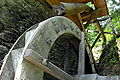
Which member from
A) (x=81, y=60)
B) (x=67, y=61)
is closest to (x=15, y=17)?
(x=67, y=61)

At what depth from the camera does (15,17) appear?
356cm

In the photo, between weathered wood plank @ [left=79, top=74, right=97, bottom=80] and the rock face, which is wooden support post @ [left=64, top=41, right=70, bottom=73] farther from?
the rock face

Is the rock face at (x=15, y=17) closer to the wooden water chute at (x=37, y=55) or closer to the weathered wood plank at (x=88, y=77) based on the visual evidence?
the wooden water chute at (x=37, y=55)

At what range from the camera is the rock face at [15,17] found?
3.18 meters

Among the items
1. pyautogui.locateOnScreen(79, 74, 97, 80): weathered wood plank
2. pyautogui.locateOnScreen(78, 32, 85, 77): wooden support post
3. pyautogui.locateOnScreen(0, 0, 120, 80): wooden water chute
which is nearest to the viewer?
pyautogui.locateOnScreen(0, 0, 120, 80): wooden water chute

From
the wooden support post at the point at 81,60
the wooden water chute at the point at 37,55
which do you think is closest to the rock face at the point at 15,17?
the wooden water chute at the point at 37,55

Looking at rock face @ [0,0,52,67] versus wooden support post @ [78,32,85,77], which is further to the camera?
wooden support post @ [78,32,85,77]

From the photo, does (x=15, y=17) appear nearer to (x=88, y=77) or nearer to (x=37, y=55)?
(x=37, y=55)

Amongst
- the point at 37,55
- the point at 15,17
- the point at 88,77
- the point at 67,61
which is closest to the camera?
the point at 37,55

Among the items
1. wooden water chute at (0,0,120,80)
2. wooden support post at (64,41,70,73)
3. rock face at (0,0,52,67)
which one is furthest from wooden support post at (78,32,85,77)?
rock face at (0,0,52,67)

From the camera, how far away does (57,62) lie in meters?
4.73

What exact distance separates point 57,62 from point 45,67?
2.37 metres

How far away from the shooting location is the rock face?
3.18 m

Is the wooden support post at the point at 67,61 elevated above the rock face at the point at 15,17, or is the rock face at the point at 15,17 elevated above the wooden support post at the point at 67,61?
the rock face at the point at 15,17
